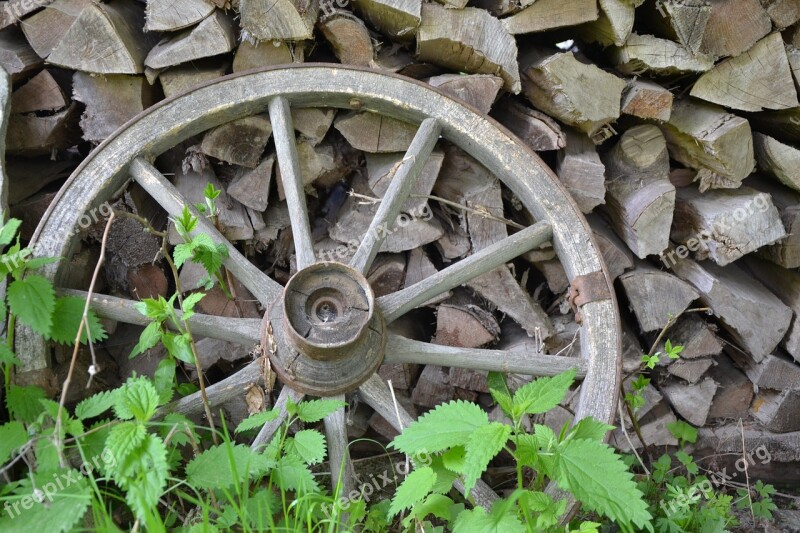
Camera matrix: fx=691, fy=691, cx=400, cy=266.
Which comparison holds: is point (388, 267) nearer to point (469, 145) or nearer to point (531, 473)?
point (469, 145)

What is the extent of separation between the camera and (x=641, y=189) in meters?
2.46

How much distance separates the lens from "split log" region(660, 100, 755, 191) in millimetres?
2373

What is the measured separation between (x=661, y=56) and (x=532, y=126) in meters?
0.49

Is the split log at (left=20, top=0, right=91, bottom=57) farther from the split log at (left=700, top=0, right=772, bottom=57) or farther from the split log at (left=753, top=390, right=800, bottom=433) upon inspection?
the split log at (left=753, top=390, right=800, bottom=433)

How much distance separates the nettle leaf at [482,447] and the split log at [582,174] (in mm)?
1068

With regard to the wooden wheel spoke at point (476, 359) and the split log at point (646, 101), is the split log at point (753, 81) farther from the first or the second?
the wooden wheel spoke at point (476, 359)

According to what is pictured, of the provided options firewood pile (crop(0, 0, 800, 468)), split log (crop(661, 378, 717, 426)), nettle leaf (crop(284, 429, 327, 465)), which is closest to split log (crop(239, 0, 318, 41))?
firewood pile (crop(0, 0, 800, 468))

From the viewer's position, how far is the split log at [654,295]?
8.13ft

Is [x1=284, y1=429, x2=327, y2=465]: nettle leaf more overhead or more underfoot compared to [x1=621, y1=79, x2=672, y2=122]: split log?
more underfoot

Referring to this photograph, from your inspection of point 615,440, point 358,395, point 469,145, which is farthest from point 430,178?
point 615,440

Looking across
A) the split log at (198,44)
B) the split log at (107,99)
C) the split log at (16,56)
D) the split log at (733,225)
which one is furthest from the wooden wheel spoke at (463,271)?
the split log at (16,56)

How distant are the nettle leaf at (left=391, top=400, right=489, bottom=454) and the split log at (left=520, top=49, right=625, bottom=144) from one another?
116 cm

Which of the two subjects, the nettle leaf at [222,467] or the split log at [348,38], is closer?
the nettle leaf at [222,467]

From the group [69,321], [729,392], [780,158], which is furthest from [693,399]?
[69,321]
